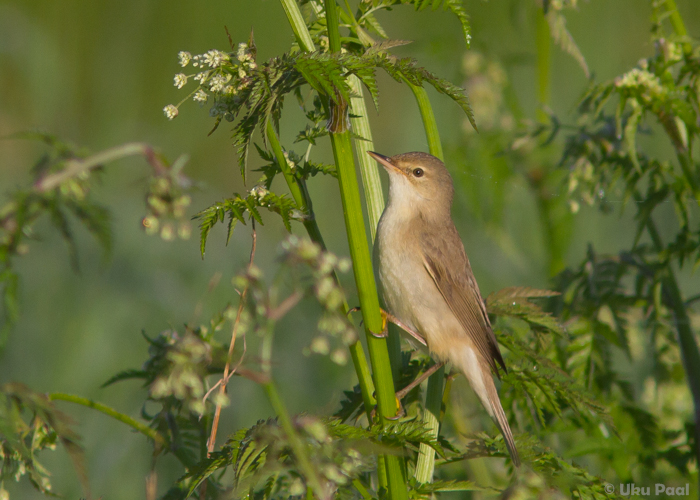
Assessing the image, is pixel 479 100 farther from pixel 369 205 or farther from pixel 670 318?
pixel 369 205

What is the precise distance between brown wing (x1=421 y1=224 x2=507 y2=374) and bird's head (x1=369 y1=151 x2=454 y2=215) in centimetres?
18

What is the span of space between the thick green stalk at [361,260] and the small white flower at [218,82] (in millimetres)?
253

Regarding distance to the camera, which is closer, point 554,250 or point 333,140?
point 333,140

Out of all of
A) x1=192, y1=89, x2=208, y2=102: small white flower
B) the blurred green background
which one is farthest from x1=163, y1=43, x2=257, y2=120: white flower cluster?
the blurred green background

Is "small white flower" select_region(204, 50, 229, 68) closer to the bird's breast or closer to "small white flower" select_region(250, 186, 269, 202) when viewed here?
"small white flower" select_region(250, 186, 269, 202)

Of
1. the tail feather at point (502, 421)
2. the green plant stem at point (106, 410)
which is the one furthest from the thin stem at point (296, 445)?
the tail feather at point (502, 421)

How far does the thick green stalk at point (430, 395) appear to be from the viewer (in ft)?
6.05

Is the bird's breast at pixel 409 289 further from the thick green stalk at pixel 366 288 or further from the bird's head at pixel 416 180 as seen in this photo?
the thick green stalk at pixel 366 288

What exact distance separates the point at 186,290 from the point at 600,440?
2588 mm

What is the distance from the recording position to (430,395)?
2023 mm

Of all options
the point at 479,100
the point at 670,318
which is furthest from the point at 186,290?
the point at 670,318

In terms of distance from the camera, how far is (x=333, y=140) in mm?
1553

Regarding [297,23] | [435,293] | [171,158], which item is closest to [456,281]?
[435,293]

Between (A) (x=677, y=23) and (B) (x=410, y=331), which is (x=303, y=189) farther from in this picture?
(A) (x=677, y=23)
